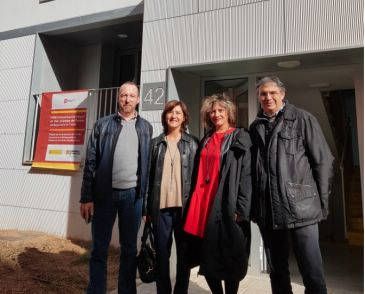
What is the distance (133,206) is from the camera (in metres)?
2.71

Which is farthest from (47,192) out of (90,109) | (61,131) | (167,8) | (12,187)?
(167,8)

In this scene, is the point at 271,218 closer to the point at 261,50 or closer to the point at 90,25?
the point at 261,50

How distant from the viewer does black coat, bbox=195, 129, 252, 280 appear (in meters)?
2.26

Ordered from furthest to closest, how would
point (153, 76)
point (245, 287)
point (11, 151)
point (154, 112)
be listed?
point (11, 151) → point (153, 76) → point (154, 112) → point (245, 287)

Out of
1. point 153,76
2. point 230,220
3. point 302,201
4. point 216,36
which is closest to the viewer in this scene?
point 302,201

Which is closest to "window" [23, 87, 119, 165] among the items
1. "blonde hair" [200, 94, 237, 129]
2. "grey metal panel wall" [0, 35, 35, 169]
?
"grey metal panel wall" [0, 35, 35, 169]

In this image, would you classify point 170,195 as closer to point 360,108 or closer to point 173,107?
point 173,107

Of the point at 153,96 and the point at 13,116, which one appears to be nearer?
the point at 153,96

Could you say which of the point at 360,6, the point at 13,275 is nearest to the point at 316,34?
the point at 360,6

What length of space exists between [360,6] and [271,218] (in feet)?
9.48

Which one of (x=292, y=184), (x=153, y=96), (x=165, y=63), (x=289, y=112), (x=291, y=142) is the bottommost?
(x=292, y=184)

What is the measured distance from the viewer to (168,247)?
101 inches

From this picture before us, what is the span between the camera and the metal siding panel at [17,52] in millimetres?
6625

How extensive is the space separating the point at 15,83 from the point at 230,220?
6041 millimetres
